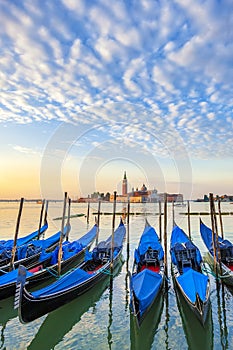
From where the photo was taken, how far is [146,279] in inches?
244

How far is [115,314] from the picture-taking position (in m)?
6.17

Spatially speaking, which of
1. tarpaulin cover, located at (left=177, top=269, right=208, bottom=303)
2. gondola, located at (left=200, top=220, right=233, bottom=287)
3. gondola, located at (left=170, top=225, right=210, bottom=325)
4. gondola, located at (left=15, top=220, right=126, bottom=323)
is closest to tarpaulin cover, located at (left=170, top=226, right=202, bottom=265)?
gondola, located at (left=170, top=225, right=210, bottom=325)

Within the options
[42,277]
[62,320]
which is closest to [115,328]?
[62,320]

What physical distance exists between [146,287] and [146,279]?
320 mm

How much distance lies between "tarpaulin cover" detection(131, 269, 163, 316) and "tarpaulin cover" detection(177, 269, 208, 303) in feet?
2.05

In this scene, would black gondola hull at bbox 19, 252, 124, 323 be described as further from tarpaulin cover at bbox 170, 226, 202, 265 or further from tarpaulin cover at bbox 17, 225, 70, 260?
tarpaulin cover at bbox 17, 225, 70, 260

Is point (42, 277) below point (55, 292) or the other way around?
below

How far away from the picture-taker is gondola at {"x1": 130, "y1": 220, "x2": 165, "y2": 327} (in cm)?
502

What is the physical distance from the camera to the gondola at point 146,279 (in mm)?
5023

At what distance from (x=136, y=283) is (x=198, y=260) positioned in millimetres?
3349

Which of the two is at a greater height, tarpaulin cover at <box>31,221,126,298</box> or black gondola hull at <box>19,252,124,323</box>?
tarpaulin cover at <box>31,221,126,298</box>

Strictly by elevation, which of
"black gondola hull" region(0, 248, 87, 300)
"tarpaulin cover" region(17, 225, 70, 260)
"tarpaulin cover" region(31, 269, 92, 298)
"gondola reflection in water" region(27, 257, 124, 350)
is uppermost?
"tarpaulin cover" region(17, 225, 70, 260)

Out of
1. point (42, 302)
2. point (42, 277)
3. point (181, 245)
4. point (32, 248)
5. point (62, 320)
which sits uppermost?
point (181, 245)

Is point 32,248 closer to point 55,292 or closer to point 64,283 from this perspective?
point 64,283
